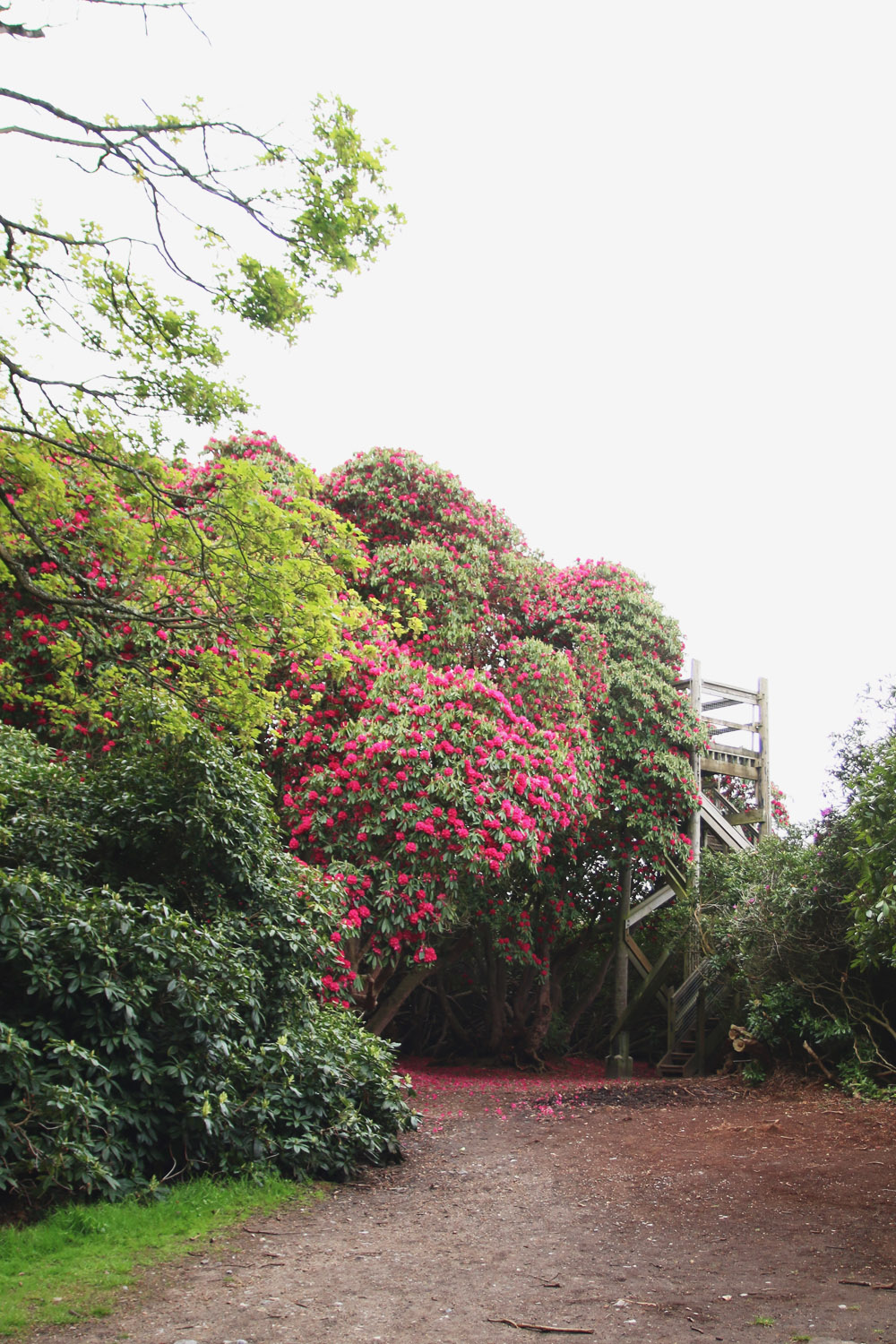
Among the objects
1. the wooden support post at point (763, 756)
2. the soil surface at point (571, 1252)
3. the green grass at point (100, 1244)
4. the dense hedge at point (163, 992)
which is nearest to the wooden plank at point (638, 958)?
the wooden support post at point (763, 756)

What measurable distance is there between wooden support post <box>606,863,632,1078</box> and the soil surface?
217 inches

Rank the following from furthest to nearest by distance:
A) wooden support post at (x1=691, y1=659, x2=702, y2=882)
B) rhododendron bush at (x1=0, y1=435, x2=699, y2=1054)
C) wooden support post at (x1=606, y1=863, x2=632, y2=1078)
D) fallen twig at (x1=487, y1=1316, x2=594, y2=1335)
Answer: wooden support post at (x1=606, y1=863, x2=632, y2=1078)
wooden support post at (x1=691, y1=659, x2=702, y2=882)
rhododendron bush at (x1=0, y1=435, x2=699, y2=1054)
fallen twig at (x1=487, y1=1316, x2=594, y2=1335)

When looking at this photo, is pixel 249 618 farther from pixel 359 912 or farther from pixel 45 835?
pixel 359 912

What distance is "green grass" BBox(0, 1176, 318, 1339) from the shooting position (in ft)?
11.3

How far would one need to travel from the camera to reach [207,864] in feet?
20.5

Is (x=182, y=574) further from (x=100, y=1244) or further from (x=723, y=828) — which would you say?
(x=723, y=828)

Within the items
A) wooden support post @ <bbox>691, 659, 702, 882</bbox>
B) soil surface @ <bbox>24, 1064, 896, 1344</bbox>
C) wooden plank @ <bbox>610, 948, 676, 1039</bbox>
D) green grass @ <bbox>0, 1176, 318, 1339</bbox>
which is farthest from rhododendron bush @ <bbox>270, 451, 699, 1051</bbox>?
green grass @ <bbox>0, 1176, 318, 1339</bbox>

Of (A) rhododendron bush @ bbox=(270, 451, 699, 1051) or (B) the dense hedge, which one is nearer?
(B) the dense hedge

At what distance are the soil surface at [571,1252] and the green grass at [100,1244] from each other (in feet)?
0.41

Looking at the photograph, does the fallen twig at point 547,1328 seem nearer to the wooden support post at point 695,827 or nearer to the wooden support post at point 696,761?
the wooden support post at point 695,827

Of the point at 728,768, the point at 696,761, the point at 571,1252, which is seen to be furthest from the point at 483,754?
the point at 728,768

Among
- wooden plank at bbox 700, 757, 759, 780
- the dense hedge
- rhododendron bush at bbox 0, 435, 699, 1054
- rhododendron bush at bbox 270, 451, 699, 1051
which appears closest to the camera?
the dense hedge

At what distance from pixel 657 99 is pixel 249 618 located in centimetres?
456

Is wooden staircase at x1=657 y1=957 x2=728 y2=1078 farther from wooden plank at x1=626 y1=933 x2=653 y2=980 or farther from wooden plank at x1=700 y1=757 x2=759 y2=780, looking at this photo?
wooden plank at x1=700 y1=757 x2=759 y2=780
